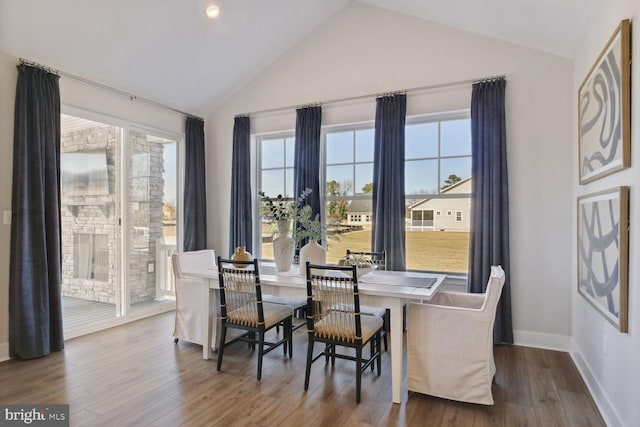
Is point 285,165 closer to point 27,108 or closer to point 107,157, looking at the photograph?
point 107,157

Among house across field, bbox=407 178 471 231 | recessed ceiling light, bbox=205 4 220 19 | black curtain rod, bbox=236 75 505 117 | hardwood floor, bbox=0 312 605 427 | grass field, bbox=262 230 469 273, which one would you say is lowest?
hardwood floor, bbox=0 312 605 427

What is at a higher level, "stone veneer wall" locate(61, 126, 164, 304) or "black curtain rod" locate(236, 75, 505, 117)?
"black curtain rod" locate(236, 75, 505, 117)

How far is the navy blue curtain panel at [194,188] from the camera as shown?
501 cm

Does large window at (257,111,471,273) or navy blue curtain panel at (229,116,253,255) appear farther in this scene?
navy blue curtain panel at (229,116,253,255)

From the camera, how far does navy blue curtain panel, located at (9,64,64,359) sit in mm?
3195

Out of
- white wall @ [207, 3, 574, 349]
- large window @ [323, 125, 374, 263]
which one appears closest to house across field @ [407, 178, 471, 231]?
white wall @ [207, 3, 574, 349]

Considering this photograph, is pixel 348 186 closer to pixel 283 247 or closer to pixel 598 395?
pixel 283 247

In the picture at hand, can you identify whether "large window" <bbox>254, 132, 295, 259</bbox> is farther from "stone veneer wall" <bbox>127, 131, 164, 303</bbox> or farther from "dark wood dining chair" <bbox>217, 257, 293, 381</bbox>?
"dark wood dining chair" <bbox>217, 257, 293, 381</bbox>

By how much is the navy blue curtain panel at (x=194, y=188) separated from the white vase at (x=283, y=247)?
2140 mm

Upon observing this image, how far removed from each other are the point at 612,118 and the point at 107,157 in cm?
469

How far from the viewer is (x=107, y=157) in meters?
4.21

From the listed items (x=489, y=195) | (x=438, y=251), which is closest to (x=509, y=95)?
(x=489, y=195)

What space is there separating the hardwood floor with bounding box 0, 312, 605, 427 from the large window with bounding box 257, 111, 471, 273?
1.28 m

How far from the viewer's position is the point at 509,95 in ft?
12.0
